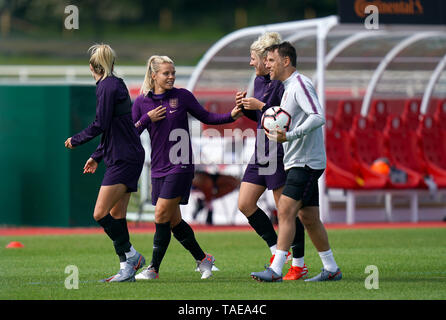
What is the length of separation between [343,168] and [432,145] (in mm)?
2369

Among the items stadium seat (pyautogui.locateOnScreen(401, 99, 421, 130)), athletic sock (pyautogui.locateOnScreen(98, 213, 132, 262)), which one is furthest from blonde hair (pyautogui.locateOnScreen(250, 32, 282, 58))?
stadium seat (pyautogui.locateOnScreen(401, 99, 421, 130))

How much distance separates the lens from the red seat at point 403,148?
20.1 m

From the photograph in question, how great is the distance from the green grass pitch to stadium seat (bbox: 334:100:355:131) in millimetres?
3461

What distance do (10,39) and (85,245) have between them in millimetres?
44590

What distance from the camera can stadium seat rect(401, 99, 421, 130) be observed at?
20641 mm

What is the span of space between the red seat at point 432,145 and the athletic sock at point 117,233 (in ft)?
36.2

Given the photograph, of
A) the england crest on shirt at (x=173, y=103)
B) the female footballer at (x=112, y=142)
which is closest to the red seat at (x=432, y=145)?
the england crest on shirt at (x=173, y=103)

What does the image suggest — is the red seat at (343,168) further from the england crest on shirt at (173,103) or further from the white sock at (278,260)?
the white sock at (278,260)

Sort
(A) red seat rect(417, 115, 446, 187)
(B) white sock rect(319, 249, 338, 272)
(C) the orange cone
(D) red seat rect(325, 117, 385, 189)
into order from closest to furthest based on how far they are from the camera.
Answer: (B) white sock rect(319, 249, 338, 272), (C) the orange cone, (D) red seat rect(325, 117, 385, 189), (A) red seat rect(417, 115, 446, 187)

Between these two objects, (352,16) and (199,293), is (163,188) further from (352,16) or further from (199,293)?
(352,16)

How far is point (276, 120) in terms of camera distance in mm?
9602

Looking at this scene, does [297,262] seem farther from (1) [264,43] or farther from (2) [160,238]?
(1) [264,43]

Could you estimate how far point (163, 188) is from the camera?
1020cm

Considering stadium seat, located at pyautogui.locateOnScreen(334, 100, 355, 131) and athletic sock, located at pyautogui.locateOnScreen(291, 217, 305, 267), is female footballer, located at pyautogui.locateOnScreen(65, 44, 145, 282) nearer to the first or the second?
athletic sock, located at pyautogui.locateOnScreen(291, 217, 305, 267)
